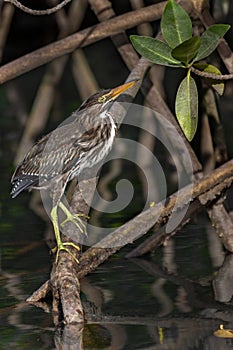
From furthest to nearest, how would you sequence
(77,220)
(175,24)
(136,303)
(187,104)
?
1. (77,220)
2. (136,303)
3. (187,104)
4. (175,24)

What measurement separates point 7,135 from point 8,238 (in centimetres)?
370

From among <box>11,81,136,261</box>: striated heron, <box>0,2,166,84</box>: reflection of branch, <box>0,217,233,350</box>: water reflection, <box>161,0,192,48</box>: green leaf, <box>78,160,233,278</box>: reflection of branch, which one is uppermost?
<box>0,2,166,84</box>: reflection of branch

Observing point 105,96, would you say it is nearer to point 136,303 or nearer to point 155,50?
point 155,50

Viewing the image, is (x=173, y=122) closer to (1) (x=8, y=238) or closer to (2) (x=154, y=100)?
(2) (x=154, y=100)

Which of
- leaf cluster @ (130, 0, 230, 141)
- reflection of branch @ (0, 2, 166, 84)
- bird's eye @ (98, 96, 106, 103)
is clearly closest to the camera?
leaf cluster @ (130, 0, 230, 141)

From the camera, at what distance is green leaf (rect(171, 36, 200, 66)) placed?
4777mm

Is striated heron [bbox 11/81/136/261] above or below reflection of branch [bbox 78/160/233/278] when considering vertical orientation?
above

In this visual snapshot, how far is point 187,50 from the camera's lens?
487 cm

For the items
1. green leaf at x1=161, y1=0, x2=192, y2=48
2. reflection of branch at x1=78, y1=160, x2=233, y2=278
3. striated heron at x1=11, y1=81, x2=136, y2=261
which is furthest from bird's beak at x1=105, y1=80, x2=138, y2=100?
green leaf at x1=161, y1=0, x2=192, y2=48

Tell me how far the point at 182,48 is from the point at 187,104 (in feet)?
1.18

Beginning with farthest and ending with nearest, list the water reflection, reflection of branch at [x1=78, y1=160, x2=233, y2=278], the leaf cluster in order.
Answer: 1. reflection of branch at [x1=78, y1=160, x2=233, y2=278]
2. the leaf cluster
3. the water reflection

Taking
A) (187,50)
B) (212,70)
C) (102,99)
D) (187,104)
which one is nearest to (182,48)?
(187,50)

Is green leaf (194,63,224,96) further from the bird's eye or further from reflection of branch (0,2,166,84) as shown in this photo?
reflection of branch (0,2,166,84)

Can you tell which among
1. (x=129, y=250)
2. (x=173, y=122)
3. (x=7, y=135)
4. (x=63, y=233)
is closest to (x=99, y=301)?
(x=63, y=233)
